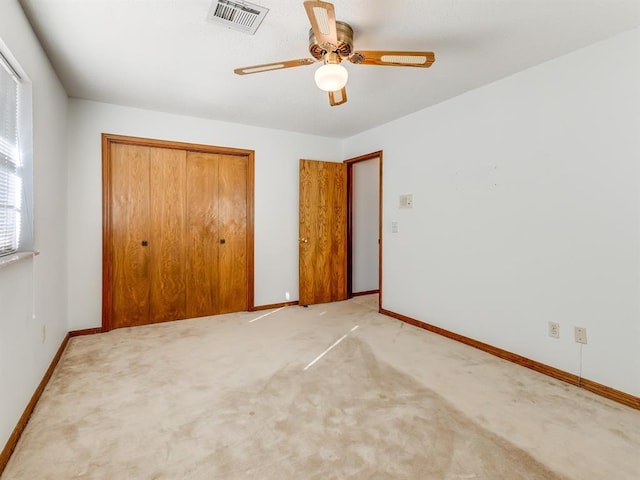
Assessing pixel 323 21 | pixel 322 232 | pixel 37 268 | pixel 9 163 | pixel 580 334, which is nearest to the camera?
pixel 323 21

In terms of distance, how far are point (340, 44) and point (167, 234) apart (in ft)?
9.34

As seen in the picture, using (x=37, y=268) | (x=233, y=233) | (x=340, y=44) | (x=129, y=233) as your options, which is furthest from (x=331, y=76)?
(x=129, y=233)

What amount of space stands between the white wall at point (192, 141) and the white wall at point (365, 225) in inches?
22.4

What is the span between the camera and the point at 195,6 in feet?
6.43

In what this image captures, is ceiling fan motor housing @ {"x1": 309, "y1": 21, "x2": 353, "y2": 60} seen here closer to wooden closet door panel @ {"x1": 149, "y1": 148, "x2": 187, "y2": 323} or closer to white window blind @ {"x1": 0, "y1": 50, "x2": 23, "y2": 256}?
white window blind @ {"x1": 0, "y1": 50, "x2": 23, "y2": 256}

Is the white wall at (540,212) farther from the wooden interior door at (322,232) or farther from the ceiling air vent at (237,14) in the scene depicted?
the ceiling air vent at (237,14)

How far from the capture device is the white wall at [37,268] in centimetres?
172

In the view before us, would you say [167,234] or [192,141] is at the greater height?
[192,141]

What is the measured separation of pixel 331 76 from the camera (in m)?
2.03

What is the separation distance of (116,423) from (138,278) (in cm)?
210

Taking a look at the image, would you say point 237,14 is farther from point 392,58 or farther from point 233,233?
point 233,233

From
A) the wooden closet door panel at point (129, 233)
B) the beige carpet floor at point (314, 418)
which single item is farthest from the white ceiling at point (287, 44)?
the beige carpet floor at point (314, 418)

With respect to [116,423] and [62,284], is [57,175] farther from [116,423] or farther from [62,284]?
[116,423]

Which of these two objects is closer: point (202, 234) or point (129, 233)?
A: point (129, 233)
